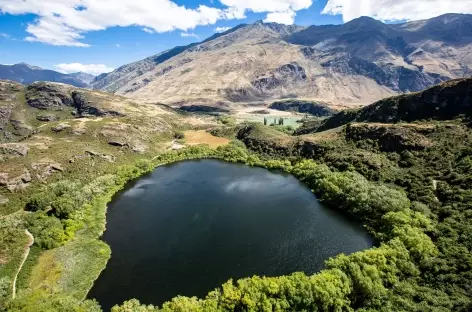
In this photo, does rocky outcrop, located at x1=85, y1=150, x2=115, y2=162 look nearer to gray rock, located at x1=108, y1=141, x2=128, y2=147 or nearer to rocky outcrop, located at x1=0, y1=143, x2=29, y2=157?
gray rock, located at x1=108, y1=141, x2=128, y2=147

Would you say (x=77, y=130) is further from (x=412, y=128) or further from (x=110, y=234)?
(x=412, y=128)

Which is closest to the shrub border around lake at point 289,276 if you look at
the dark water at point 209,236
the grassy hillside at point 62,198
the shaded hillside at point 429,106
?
the grassy hillside at point 62,198

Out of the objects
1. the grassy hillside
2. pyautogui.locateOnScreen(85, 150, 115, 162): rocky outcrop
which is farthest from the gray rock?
pyautogui.locateOnScreen(85, 150, 115, 162): rocky outcrop

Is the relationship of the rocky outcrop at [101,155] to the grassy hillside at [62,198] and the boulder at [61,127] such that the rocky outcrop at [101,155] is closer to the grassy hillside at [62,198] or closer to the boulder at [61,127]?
the grassy hillside at [62,198]

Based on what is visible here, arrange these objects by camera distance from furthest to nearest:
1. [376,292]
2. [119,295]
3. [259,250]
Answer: [259,250]
[119,295]
[376,292]

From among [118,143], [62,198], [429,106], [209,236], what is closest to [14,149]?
[62,198]

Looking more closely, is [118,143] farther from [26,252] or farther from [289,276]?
[289,276]

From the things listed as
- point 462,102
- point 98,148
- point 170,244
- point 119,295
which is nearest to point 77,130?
point 98,148
